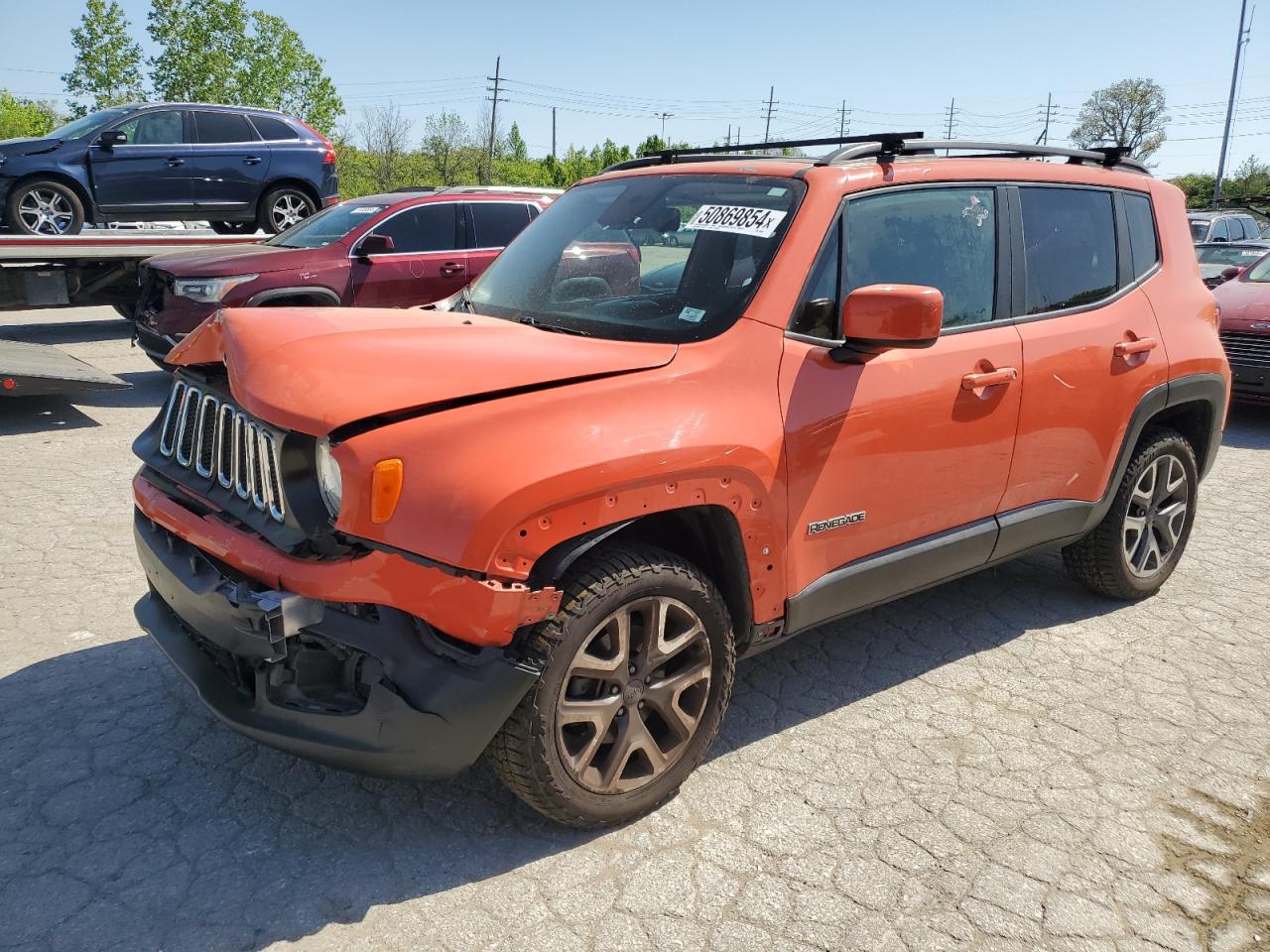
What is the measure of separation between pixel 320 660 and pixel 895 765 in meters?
1.90

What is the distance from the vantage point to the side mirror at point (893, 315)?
2.89 metres

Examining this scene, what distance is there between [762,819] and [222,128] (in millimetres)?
12981

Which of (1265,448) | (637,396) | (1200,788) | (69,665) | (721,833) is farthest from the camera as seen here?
(1265,448)

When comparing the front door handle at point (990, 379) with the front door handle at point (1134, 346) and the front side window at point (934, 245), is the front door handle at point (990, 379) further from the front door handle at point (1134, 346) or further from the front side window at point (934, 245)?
the front door handle at point (1134, 346)

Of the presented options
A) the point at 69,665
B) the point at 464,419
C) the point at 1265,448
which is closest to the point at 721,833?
the point at 464,419

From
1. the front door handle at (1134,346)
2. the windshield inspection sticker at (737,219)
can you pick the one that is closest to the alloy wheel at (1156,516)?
the front door handle at (1134,346)

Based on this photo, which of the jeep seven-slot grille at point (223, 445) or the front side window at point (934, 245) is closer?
the jeep seven-slot grille at point (223, 445)

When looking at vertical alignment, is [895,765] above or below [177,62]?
below

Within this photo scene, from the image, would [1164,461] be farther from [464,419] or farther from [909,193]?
[464,419]

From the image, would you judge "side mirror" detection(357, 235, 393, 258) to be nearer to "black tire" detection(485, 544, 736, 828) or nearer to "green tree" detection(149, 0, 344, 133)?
"black tire" detection(485, 544, 736, 828)

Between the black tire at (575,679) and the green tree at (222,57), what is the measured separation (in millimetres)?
51020

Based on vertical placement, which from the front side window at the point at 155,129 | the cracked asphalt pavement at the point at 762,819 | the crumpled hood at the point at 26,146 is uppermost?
the front side window at the point at 155,129

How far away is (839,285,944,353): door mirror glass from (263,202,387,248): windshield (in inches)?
279

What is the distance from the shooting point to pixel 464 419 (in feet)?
8.05
